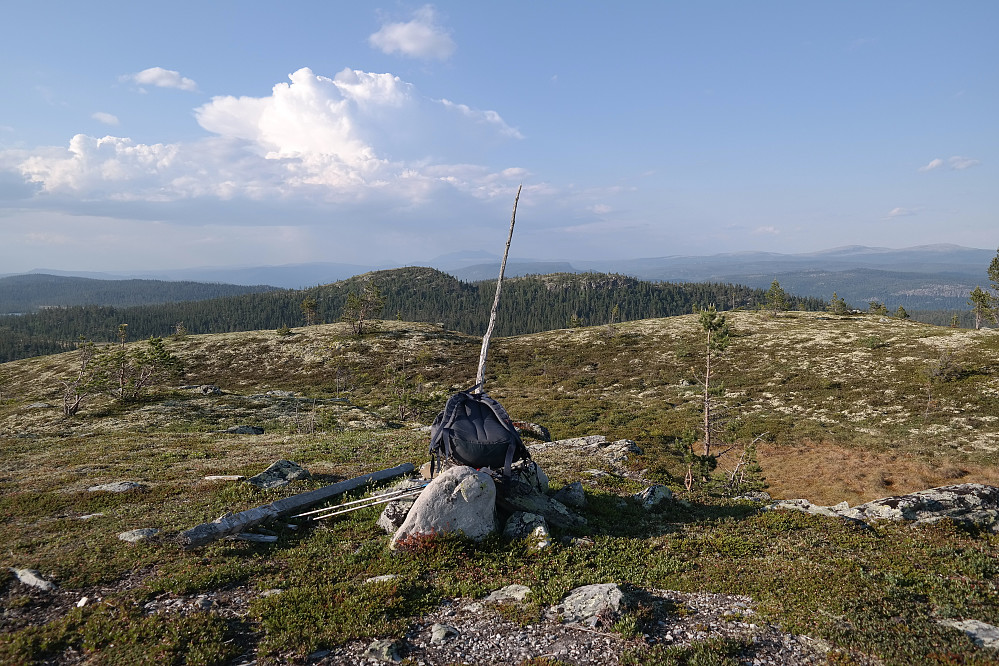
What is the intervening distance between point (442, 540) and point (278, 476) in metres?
10.8

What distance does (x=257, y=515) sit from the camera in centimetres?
1488

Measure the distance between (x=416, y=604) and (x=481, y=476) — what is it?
4.39 meters

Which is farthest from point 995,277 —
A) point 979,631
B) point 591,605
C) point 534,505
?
point 591,605

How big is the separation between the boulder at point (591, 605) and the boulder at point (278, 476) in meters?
14.3

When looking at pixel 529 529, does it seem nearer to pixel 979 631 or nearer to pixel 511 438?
pixel 511 438

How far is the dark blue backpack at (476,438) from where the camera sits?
599 inches

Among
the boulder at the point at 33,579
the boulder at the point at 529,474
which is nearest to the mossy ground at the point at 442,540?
the boulder at the point at 33,579

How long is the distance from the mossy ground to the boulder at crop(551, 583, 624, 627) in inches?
22.4

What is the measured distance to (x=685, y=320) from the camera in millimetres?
115812

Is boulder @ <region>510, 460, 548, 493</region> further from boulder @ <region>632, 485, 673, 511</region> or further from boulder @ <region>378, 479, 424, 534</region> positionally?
boulder @ <region>632, 485, 673, 511</region>

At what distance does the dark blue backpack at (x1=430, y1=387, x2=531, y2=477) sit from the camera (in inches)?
599

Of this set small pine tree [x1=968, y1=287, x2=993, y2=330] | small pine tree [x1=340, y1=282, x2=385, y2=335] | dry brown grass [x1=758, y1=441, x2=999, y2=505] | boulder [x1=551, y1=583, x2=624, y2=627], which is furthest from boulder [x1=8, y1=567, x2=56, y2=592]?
small pine tree [x1=968, y1=287, x2=993, y2=330]

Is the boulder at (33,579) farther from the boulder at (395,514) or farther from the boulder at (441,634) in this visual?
the boulder at (441,634)

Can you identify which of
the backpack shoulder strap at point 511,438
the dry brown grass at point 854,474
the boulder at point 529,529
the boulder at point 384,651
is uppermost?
the backpack shoulder strap at point 511,438
